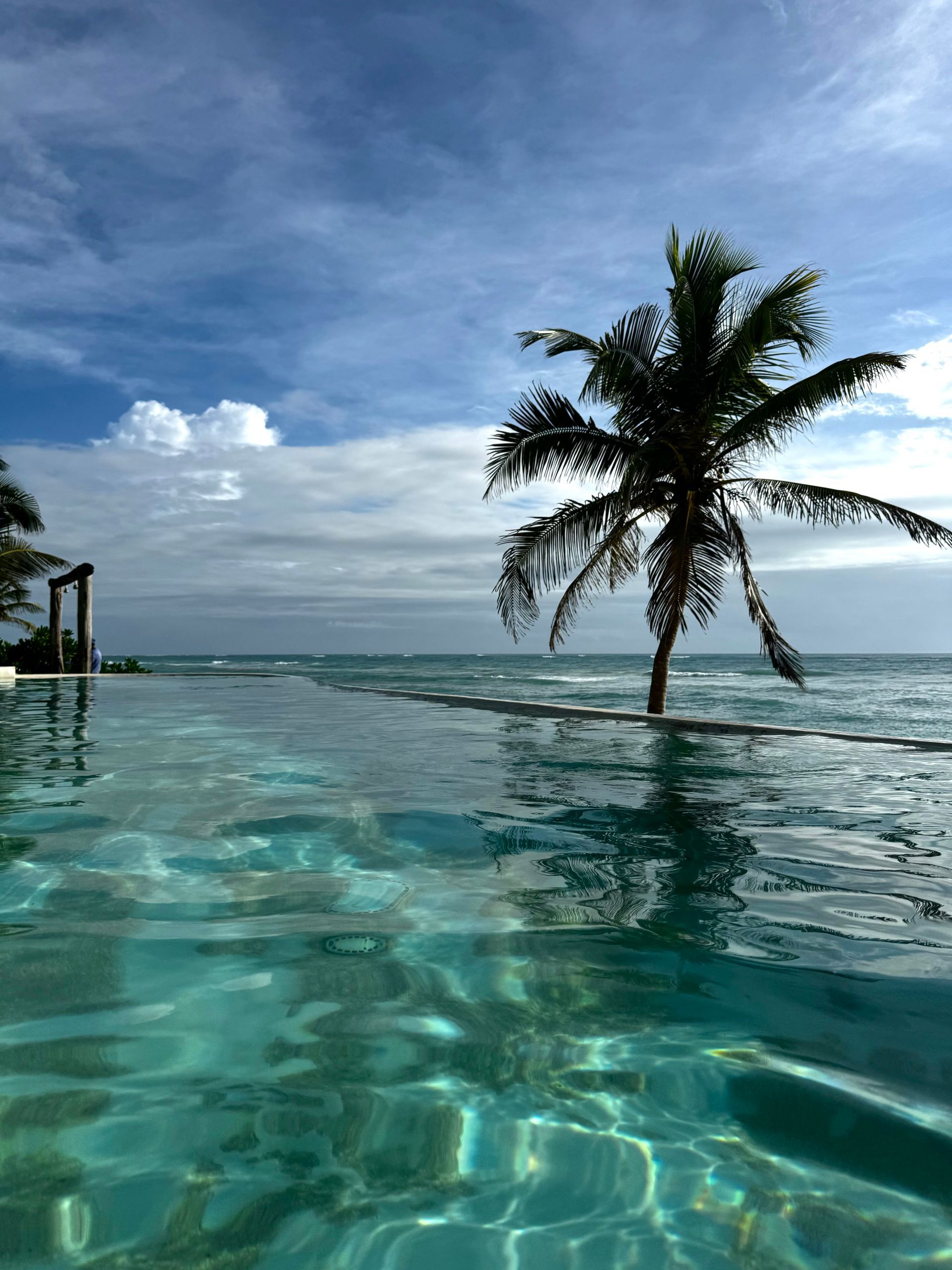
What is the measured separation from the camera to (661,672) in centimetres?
1163

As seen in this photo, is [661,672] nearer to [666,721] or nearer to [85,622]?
[666,721]

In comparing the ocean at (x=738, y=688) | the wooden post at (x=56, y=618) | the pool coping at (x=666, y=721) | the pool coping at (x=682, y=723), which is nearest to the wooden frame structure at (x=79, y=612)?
the wooden post at (x=56, y=618)

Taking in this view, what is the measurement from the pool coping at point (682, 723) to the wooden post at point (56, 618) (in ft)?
43.8

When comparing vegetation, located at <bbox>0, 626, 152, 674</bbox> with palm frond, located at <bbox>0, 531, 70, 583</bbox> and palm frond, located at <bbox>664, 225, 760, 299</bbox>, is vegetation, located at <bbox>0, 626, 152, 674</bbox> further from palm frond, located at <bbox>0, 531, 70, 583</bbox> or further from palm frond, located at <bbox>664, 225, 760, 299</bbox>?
palm frond, located at <bbox>664, 225, 760, 299</bbox>

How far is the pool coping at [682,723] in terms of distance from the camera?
766 centimetres

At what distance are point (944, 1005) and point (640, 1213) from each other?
131 centimetres

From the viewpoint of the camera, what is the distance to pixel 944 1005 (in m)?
2.11

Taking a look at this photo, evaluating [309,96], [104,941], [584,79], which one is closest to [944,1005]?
[104,941]

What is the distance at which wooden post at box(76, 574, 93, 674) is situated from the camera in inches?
806

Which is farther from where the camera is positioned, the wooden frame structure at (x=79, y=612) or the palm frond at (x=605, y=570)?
the wooden frame structure at (x=79, y=612)

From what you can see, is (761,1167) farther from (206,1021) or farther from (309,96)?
(309,96)

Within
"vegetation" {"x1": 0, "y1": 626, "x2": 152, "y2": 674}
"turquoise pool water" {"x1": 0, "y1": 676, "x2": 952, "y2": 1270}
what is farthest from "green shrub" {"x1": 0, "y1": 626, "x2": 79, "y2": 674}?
"turquoise pool water" {"x1": 0, "y1": 676, "x2": 952, "y2": 1270}

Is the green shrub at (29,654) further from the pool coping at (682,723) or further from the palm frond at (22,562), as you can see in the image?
the pool coping at (682,723)

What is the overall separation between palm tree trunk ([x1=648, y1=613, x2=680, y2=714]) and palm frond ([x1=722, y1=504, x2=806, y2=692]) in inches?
56.4
